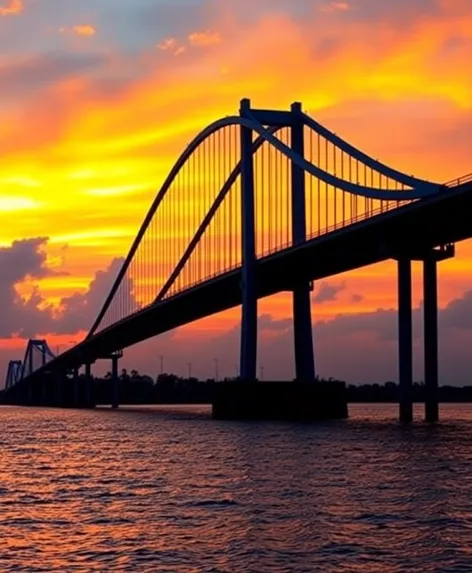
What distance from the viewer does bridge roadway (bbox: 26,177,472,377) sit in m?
63.2

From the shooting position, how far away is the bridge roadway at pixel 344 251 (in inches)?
2486

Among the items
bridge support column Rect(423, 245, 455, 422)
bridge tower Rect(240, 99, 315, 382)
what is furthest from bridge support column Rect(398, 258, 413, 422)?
bridge tower Rect(240, 99, 315, 382)

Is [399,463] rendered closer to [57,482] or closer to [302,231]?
[57,482]

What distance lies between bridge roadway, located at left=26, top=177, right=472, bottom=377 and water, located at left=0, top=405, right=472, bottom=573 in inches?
544

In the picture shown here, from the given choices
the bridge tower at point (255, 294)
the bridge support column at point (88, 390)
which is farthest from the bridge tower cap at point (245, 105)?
the bridge support column at point (88, 390)

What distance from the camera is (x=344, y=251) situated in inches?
2913

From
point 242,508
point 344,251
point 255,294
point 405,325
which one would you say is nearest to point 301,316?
point 255,294

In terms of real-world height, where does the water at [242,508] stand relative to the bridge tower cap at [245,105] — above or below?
below

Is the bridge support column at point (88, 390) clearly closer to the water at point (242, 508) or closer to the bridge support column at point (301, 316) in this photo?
the bridge support column at point (301, 316)

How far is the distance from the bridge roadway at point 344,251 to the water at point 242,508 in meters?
13.8

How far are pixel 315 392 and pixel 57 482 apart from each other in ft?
150

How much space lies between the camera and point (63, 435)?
243 feet

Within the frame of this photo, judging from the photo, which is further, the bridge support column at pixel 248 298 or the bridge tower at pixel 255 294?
the bridge tower at pixel 255 294

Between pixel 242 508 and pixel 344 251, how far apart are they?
45390 millimetres
